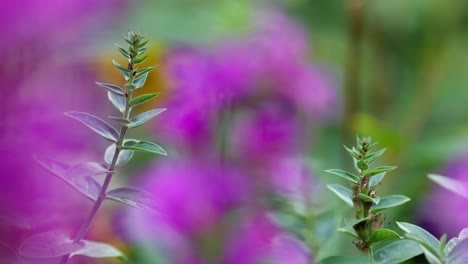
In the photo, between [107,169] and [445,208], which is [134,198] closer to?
[107,169]

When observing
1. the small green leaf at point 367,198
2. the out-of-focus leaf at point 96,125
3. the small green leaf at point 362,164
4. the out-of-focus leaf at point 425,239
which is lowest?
the out-of-focus leaf at point 425,239

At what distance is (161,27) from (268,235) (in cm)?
62

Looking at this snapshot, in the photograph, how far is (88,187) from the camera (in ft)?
0.83

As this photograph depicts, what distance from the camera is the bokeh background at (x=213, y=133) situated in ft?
0.67

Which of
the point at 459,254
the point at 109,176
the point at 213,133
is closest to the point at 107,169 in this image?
the point at 109,176

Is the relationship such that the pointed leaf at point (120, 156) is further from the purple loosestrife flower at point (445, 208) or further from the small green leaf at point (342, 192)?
the purple loosestrife flower at point (445, 208)

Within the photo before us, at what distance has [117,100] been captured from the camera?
26 cm

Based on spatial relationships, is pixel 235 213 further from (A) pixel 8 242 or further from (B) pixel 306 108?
(B) pixel 306 108

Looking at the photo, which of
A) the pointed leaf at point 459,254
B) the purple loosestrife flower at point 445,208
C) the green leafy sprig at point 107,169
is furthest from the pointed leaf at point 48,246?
the purple loosestrife flower at point 445,208

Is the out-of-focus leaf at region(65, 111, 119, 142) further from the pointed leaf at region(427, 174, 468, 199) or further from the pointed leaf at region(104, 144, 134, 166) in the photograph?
the pointed leaf at region(427, 174, 468, 199)

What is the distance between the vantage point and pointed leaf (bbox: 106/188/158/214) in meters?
0.24

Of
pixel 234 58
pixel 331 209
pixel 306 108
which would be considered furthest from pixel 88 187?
pixel 306 108

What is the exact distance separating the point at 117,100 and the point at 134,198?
0.03m

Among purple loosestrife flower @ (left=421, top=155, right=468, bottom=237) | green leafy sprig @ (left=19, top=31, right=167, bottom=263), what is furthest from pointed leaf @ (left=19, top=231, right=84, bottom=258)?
purple loosestrife flower @ (left=421, top=155, right=468, bottom=237)
